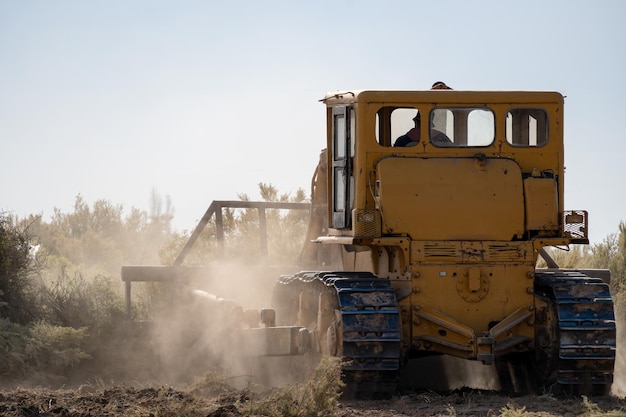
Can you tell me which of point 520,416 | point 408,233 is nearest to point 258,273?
point 408,233

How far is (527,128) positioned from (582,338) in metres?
2.58

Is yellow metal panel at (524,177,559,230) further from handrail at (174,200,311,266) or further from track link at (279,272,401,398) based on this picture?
handrail at (174,200,311,266)

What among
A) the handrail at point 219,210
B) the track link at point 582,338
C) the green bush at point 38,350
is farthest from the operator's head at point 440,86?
the green bush at point 38,350

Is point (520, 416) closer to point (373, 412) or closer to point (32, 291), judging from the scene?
point (373, 412)

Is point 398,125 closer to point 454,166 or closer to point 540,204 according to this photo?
point 454,166

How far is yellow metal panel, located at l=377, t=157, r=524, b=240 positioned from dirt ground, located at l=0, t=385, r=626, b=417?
1838mm

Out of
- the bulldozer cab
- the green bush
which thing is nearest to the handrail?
the green bush

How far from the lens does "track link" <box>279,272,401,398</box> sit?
501 inches

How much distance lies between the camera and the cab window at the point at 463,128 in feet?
46.0

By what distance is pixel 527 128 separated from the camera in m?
14.2

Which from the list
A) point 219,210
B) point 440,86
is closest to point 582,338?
point 440,86

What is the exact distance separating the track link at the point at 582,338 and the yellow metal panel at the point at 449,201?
946mm

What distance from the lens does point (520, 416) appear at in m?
10.5

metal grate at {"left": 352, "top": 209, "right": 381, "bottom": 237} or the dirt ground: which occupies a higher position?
metal grate at {"left": 352, "top": 209, "right": 381, "bottom": 237}
